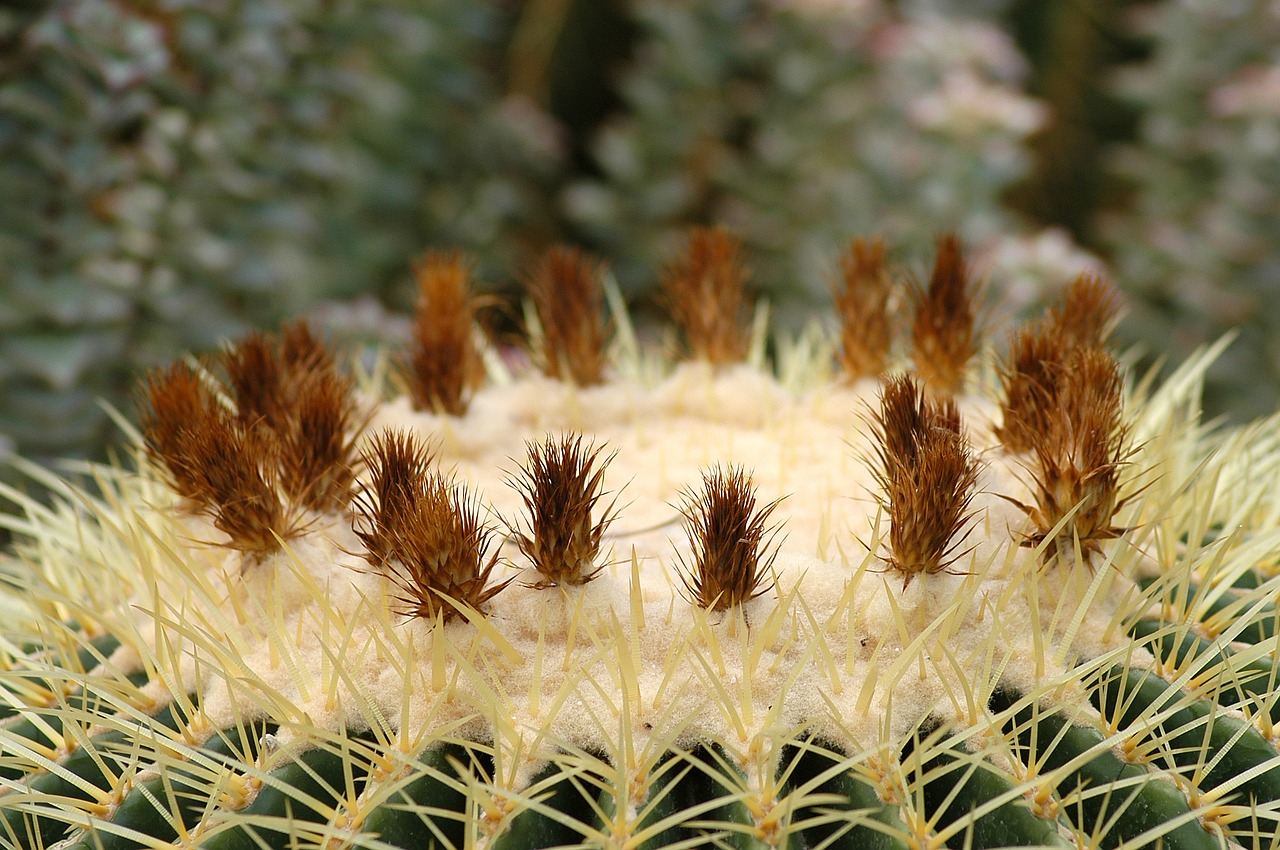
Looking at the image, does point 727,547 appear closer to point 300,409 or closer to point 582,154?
point 300,409

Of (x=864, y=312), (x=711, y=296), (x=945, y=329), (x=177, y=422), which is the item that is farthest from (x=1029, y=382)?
(x=177, y=422)

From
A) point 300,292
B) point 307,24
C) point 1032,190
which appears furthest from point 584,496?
point 1032,190

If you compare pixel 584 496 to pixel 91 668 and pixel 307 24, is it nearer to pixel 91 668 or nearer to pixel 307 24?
pixel 91 668

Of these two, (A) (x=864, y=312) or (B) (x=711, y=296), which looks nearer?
(A) (x=864, y=312)

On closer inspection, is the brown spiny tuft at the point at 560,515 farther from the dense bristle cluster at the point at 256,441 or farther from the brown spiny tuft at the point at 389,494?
the dense bristle cluster at the point at 256,441

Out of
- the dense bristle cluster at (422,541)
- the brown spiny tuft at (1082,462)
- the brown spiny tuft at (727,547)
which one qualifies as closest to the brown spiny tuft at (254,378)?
the dense bristle cluster at (422,541)

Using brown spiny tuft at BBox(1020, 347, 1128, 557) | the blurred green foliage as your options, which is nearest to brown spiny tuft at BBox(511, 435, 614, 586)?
brown spiny tuft at BBox(1020, 347, 1128, 557)
